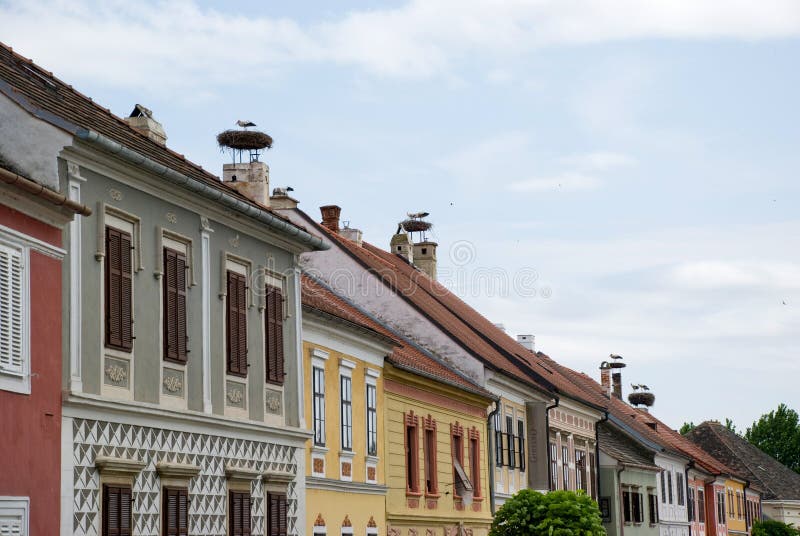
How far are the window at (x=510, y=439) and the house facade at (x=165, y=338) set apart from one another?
16.0m

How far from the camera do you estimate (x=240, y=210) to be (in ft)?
66.8

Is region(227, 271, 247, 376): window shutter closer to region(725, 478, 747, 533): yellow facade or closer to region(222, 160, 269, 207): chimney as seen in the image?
region(222, 160, 269, 207): chimney

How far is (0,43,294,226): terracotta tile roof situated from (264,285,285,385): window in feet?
5.35

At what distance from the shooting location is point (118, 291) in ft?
56.7

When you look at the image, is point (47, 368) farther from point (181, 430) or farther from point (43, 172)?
point (181, 430)

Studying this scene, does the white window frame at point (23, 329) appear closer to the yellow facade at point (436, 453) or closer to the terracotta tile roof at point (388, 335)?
the terracotta tile roof at point (388, 335)

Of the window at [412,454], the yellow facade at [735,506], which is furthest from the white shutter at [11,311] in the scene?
the yellow facade at [735,506]

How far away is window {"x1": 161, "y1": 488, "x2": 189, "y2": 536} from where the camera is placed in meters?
18.2

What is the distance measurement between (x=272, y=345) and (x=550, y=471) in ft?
70.1

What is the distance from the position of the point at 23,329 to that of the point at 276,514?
811 centimetres

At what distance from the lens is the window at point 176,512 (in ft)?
59.7

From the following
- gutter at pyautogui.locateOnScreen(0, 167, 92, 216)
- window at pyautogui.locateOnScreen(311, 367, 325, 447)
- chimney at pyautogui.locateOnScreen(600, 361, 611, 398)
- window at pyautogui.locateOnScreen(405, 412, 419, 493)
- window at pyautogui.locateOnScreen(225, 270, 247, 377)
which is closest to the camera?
gutter at pyautogui.locateOnScreen(0, 167, 92, 216)

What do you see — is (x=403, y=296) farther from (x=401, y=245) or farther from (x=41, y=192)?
(x=41, y=192)

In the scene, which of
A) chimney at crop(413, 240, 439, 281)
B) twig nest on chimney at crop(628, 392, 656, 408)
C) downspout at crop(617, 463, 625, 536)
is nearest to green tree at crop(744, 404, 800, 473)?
twig nest on chimney at crop(628, 392, 656, 408)
